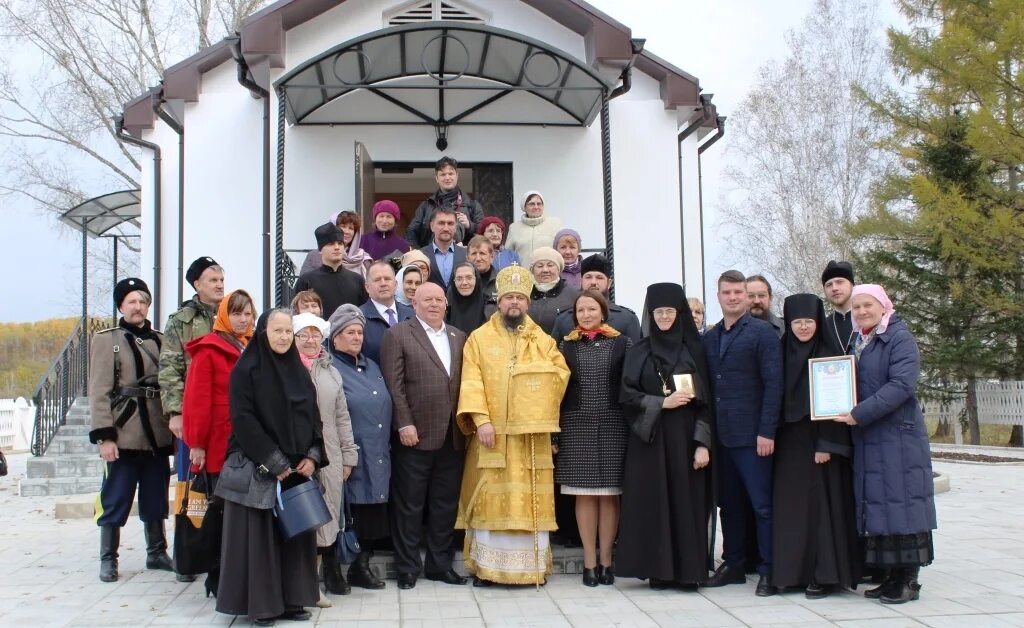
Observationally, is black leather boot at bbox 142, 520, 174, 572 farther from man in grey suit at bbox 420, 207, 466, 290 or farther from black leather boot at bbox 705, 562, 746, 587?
black leather boot at bbox 705, 562, 746, 587

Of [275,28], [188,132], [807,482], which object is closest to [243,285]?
[188,132]

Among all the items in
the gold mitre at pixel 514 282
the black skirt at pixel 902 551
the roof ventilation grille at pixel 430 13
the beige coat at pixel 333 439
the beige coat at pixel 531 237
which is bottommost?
the black skirt at pixel 902 551

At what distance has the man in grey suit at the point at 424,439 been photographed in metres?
6.22

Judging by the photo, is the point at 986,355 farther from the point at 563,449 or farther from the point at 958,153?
the point at 563,449

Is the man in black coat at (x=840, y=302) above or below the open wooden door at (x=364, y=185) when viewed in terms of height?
below

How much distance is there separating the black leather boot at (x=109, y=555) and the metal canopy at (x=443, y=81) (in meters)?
5.09

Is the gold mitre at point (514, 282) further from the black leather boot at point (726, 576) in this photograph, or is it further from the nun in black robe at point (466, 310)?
the black leather boot at point (726, 576)

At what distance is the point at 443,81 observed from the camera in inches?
418

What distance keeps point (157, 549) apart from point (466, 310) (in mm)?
2827

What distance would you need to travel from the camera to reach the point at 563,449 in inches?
248

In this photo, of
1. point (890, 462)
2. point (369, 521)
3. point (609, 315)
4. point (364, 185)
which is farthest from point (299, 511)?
point (364, 185)

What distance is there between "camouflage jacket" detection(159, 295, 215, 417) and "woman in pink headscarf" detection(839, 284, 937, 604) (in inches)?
163

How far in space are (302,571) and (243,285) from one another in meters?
6.95

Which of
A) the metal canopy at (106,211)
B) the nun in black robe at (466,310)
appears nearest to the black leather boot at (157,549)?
the nun in black robe at (466,310)
